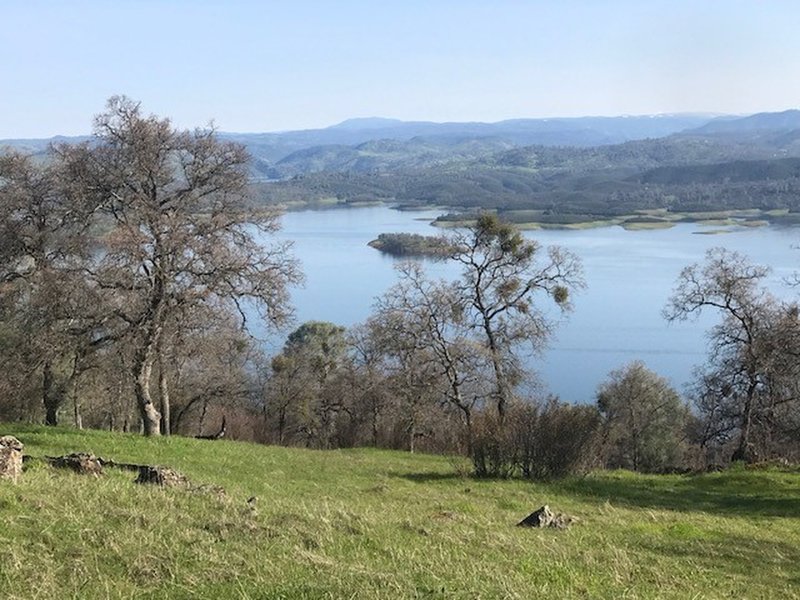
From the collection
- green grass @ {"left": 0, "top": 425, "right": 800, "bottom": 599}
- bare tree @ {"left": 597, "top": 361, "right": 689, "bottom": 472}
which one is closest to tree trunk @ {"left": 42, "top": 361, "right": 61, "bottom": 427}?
green grass @ {"left": 0, "top": 425, "right": 800, "bottom": 599}

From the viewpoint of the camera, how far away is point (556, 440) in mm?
17062

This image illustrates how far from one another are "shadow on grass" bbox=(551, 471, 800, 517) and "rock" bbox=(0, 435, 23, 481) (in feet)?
34.4

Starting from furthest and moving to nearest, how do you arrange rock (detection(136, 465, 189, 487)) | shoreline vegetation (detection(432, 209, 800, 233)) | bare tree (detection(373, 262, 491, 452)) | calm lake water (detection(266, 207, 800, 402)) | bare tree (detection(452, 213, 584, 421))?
shoreline vegetation (detection(432, 209, 800, 233))
calm lake water (detection(266, 207, 800, 402))
bare tree (detection(373, 262, 491, 452))
bare tree (detection(452, 213, 584, 421))
rock (detection(136, 465, 189, 487))

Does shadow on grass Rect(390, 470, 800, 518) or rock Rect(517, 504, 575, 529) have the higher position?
rock Rect(517, 504, 575, 529)

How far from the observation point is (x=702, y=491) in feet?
58.3

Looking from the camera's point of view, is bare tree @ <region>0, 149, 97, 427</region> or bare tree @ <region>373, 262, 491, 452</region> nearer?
bare tree @ <region>0, 149, 97, 427</region>

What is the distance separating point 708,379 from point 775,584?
62.3 ft

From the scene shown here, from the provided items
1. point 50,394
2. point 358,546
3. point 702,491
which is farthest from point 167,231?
point 702,491

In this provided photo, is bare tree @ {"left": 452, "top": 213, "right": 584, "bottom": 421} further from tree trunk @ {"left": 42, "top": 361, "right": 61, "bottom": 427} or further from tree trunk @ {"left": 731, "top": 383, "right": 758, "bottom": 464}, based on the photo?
tree trunk @ {"left": 42, "top": 361, "right": 61, "bottom": 427}

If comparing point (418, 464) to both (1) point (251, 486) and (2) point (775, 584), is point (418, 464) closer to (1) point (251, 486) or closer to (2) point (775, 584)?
(1) point (251, 486)

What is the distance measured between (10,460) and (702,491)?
1486cm

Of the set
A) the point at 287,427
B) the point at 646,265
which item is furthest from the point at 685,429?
the point at 646,265

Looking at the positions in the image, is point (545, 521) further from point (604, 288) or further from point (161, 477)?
point (604, 288)

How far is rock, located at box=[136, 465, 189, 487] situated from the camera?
9.56m
